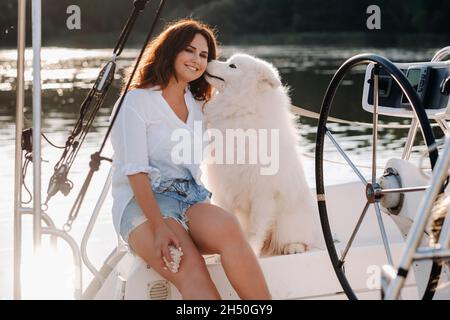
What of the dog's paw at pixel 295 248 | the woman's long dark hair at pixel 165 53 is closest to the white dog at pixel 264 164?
the dog's paw at pixel 295 248

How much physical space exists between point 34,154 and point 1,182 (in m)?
5.09

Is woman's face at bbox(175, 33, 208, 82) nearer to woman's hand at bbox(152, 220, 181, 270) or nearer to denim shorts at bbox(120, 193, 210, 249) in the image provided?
denim shorts at bbox(120, 193, 210, 249)

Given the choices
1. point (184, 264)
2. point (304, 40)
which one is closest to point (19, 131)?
point (184, 264)

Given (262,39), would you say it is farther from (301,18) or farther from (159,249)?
(159,249)

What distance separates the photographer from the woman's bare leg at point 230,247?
2.24 metres

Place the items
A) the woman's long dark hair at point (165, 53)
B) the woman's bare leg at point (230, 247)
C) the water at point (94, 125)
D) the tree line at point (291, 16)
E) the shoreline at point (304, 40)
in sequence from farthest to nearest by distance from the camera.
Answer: the shoreline at point (304, 40), the tree line at point (291, 16), the water at point (94, 125), the woman's long dark hair at point (165, 53), the woman's bare leg at point (230, 247)

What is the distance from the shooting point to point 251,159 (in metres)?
3.04

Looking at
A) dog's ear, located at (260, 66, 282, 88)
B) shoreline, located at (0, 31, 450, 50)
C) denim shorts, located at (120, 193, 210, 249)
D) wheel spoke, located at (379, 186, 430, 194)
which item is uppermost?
shoreline, located at (0, 31, 450, 50)

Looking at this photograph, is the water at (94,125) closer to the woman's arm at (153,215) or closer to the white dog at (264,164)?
the woman's arm at (153,215)

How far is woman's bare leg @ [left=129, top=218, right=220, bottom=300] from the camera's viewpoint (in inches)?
88.2

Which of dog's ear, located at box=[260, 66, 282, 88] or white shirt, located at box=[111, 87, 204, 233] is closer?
white shirt, located at box=[111, 87, 204, 233]

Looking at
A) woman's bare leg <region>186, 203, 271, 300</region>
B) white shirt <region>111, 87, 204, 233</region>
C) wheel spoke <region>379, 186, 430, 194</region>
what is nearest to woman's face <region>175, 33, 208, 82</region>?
white shirt <region>111, 87, 204, 233</region>

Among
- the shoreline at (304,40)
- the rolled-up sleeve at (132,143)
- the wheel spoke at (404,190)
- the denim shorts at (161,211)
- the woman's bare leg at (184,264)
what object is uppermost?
the shoreline at (304,40)
